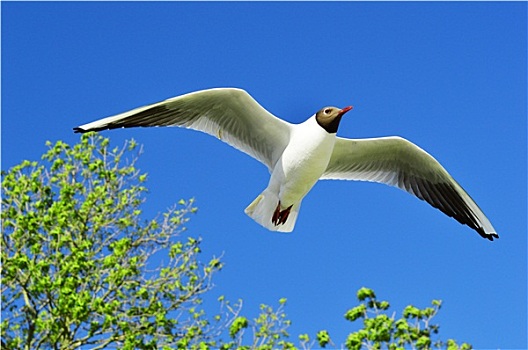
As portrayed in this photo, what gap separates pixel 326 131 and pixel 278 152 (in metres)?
0.47

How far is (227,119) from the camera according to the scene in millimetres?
5539

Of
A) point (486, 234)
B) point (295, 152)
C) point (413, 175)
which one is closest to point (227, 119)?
point (295, 152)

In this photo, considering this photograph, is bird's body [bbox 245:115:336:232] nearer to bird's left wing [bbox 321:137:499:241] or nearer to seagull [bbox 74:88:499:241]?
seagull [bbox 74:88:499:241]

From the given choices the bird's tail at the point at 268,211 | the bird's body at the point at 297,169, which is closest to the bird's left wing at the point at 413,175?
the bird's tail at the point at 268,211

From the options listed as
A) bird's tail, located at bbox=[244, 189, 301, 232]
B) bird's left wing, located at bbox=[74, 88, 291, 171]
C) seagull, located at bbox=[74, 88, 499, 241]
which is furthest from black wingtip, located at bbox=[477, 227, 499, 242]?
bird's left wing, located at bbox=[74, 88, 291, 171]

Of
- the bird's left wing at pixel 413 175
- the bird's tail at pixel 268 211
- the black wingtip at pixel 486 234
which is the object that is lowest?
the bird's tail at pixel 268 211

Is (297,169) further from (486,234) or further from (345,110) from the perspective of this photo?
(486,234)

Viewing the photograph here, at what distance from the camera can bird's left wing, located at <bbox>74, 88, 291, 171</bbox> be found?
5215 mm

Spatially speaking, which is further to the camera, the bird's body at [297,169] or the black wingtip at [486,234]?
the black wingtip at [486,234]

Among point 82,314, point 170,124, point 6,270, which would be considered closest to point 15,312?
point 6,270

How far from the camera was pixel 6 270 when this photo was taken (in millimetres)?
10727

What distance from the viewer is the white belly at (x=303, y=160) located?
521 centimetres

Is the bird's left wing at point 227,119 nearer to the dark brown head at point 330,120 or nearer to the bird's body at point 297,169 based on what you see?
the bird's body at point 297,169

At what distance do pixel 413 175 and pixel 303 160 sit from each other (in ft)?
4.20
